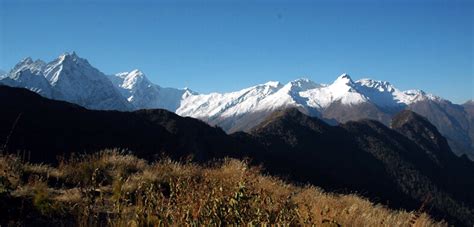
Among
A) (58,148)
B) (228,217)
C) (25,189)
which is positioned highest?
(228,217)

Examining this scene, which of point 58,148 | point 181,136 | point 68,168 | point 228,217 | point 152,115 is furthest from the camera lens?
point 152,115

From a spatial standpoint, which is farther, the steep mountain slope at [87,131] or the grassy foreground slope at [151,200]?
the steep mountain slope at [87,131]

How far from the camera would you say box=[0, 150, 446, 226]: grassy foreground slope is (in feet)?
16.8

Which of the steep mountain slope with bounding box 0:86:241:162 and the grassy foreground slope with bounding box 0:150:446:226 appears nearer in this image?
the grassy foreground slope with bounding box 0:150:446:226

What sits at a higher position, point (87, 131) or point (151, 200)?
point (151, 200)

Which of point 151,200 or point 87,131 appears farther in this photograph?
point 87,131

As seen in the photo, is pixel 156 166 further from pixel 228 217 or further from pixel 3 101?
pixel 3 101

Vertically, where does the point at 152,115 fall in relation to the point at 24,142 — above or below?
above

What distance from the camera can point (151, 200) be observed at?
5.36 metres

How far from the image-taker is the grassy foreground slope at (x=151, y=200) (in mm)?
5121

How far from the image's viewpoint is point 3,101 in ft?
396

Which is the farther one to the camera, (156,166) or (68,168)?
(156,166)

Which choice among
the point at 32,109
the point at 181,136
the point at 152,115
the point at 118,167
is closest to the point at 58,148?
the point at 32,109

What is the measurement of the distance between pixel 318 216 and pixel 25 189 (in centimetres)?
481
